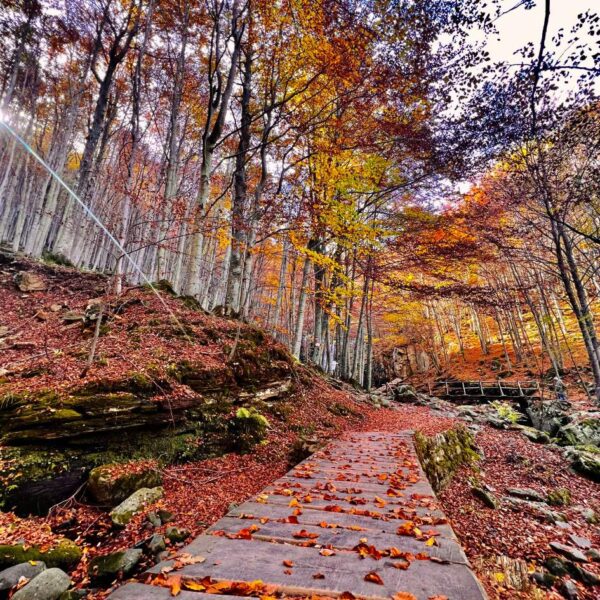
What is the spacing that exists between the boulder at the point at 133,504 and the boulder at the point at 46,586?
851mm

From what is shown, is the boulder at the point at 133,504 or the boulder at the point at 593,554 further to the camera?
the boulder at the point at 593,554

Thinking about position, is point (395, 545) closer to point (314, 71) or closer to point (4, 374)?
point (4, 374)

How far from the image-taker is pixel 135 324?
654cm

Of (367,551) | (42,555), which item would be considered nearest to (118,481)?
(42,555)

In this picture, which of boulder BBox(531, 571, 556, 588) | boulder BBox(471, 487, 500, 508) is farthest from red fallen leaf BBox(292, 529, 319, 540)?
boulder BBox(471, 487, 500, 508)

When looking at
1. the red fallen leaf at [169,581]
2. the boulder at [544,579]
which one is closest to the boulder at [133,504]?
the red fallen leaf at [169,581]

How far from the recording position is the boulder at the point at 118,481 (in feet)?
12.1

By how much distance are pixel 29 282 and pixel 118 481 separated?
352 inches

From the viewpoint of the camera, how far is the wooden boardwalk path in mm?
1620

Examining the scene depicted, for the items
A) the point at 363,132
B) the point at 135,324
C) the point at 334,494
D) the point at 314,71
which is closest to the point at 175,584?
the point at 334,494

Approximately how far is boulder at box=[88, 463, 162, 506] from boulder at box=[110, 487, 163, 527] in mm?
130

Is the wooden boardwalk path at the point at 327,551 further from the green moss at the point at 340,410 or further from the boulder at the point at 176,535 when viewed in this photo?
the green moss at the point at 340,410

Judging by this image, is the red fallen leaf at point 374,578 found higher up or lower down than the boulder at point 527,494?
higher up

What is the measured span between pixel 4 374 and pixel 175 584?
4.80m
